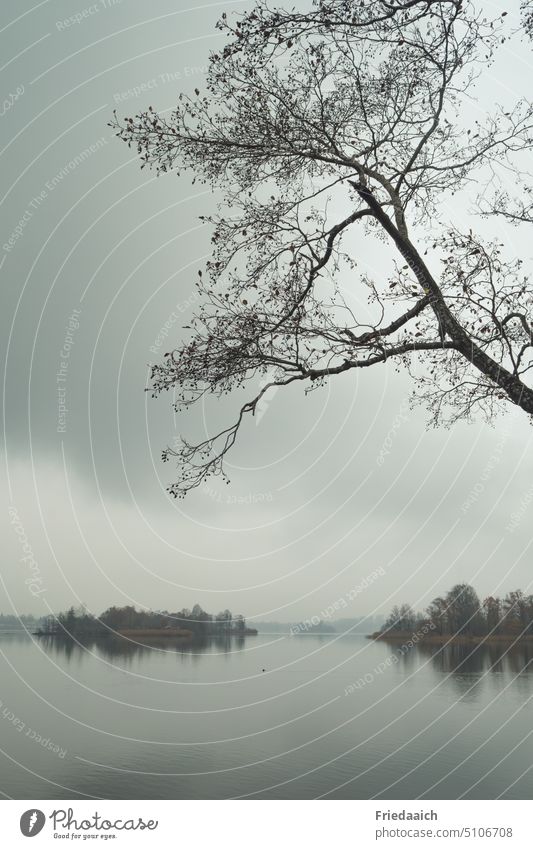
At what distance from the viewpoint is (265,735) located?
80.4 ft

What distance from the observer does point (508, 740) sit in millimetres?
26250

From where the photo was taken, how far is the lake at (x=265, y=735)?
59.0 feet

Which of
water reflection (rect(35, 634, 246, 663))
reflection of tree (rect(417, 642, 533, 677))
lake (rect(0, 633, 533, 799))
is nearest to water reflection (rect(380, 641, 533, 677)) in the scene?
reflection of tree (rect(417, 642, 533, 677))

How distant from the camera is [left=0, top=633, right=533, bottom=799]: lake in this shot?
707 inches

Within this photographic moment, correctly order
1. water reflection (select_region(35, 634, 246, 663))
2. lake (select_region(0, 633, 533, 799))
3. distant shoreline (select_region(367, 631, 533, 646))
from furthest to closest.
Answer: water reflection (select_region(35, 634, 246, 663)), distant shoreline (select_region(367, 631, 533, 646)), lake (select_region(0, 633, 533, 799))

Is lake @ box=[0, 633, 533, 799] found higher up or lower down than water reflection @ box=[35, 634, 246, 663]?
lower down

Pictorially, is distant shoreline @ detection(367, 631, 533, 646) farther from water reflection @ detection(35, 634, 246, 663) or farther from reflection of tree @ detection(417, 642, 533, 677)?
water reflection @ detection(35, 634, 246, 663)

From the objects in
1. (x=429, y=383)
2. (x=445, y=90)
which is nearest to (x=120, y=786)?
(x=429, y=383)

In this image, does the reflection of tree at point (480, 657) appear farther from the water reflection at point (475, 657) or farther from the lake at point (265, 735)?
the lake at point (265, 735)

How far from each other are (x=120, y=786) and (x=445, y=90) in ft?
54.8

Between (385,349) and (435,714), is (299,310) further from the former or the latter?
(435,714)

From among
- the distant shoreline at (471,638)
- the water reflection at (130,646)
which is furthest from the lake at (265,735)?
the water reflection at (130,646)

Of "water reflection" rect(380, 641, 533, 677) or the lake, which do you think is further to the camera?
"water reflection" rect(380, 641, 533, 677)
